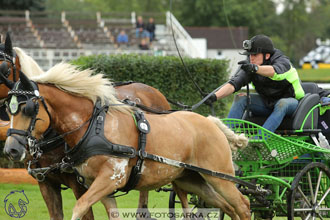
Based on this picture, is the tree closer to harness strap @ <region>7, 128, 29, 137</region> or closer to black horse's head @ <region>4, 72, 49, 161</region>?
black horse's head @ <region>4, 72, 49, 161</region>

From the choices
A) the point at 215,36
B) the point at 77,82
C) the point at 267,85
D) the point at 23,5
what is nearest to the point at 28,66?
the point at 77,82

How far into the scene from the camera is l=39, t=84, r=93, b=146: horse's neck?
5.56 m

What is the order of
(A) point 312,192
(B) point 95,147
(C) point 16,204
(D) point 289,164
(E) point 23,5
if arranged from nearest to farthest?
(B) point 95,147, (A) point 312,192, (D) point 289,164, (C) point 16,204, (E) point 23,5

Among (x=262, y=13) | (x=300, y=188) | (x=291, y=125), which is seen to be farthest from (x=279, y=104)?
(x=262, y=13)

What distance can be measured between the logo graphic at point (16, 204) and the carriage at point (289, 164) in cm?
268

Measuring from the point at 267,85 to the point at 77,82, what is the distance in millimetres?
2529

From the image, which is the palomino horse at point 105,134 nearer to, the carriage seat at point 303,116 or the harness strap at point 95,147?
the harness strap at point 95,147

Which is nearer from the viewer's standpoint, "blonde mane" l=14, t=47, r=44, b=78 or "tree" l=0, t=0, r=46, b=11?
"blonde mane" l=14, t=47, r=44, b=78

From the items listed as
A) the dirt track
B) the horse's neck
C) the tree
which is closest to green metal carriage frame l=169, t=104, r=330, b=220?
the horse's neck

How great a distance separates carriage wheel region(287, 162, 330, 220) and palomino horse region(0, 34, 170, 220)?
194 cm

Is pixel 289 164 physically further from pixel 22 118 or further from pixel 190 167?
pixel 22 118

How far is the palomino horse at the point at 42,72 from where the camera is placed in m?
6.17

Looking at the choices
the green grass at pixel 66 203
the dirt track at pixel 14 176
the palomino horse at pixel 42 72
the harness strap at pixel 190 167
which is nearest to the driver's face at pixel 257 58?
the harness strap at pixel 190 167

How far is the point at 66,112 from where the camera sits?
221 inches
